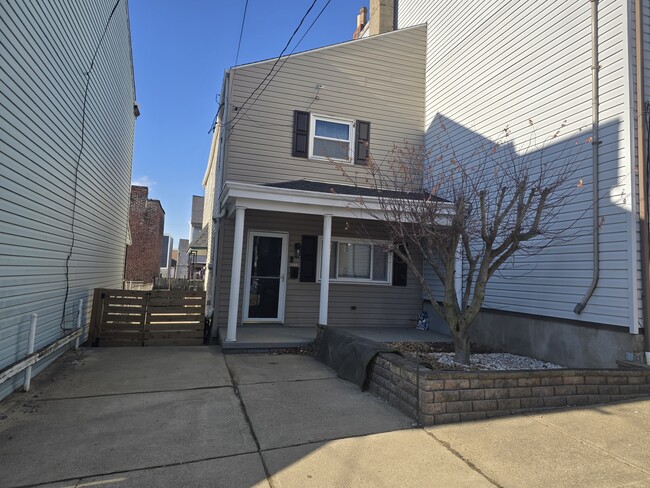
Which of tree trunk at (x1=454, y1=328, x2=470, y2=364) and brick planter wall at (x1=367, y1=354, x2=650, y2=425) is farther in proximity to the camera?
tree trunk at (x1=454, y1=328, x2=470, y2=364)

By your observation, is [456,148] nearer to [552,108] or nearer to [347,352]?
[552,108]

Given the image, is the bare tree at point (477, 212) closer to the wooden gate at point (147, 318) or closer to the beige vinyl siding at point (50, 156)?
the wooden gate at point (147, 318)

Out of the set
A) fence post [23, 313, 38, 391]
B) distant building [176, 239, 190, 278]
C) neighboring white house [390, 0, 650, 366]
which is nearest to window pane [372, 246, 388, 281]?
neighboring white house [390, 0, 650, 366]

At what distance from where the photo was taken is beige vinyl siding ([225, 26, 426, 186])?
8562mm

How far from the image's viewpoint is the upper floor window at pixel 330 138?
891cm

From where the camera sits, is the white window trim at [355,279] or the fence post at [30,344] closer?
the fence post at [30,344]

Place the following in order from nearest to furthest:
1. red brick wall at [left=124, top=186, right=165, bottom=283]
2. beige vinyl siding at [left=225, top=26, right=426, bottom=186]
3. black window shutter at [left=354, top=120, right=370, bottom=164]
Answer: beige vinyl siding at [left=225, top=26, right=426, bottom=186] → black window shutter at [left=354, top=120, right=370, bottom=164] → red brick wall at [left=124, top=186, right=165, bottom=283]

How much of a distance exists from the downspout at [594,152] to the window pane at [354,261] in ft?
14.7

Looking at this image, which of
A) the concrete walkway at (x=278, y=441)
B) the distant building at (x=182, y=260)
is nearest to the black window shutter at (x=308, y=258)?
the concrete walkway at (x=278, y=441)

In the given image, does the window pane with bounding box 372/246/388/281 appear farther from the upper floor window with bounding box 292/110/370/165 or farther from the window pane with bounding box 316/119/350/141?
the window pane with bounding box 316/119/350/141

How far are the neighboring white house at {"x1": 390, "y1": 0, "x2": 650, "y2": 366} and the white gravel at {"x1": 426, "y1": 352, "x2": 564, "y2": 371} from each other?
282 mm

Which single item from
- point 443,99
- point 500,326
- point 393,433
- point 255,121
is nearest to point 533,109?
point 443,99

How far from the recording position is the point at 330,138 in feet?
30.1

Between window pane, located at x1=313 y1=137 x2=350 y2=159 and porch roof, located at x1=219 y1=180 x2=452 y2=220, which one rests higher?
window pane, located at x1=313 y1=137 x2=350 y2=159
